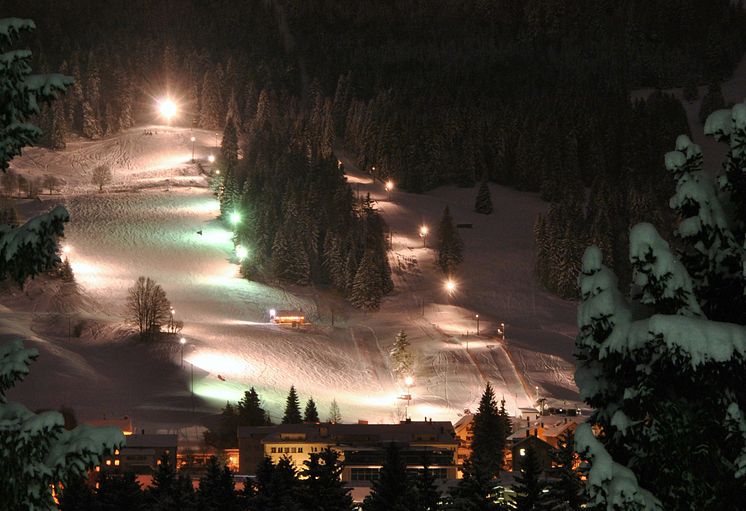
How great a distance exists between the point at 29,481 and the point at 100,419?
73699mm

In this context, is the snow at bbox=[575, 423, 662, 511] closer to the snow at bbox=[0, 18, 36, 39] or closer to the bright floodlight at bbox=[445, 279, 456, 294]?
the snow at bbox=[0, 18, 36, 39]

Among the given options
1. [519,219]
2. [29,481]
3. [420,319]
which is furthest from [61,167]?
[29,481]

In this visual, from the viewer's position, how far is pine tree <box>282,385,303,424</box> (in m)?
83.0

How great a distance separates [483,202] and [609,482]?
157 metres

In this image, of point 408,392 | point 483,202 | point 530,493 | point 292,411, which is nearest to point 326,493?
point 530,493

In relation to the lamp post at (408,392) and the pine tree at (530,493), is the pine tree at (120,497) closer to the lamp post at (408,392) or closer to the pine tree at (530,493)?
the pine tree at (530,493)

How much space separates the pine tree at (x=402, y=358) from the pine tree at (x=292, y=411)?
13523mm

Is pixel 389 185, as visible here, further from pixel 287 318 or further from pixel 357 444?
pixel 357 444

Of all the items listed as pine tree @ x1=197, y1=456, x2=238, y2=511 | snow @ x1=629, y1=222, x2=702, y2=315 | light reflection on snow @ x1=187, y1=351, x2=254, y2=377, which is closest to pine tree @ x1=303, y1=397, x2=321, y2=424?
light reflection on snow @ x1=187, y1=351, x2=254, y2=377

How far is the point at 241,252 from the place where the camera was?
135 m

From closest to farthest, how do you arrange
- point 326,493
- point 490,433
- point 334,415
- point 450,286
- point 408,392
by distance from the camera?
point 326,493
point 490,433
point 334,415
point 408,392
point 450,286

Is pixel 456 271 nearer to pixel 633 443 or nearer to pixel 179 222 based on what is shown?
pixel 179 222

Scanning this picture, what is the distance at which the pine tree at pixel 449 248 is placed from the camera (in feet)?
448

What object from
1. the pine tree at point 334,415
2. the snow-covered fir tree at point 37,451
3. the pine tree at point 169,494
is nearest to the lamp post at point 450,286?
the pine tree at point 334,415
